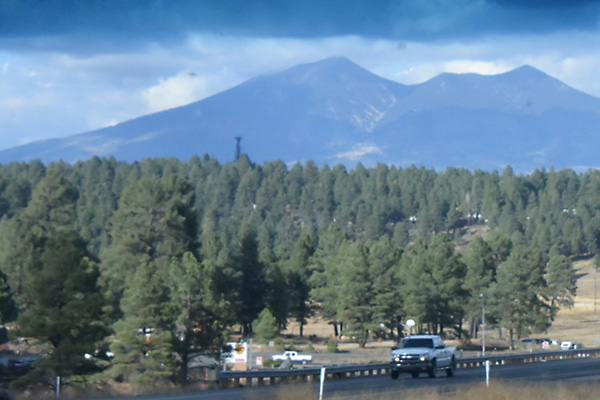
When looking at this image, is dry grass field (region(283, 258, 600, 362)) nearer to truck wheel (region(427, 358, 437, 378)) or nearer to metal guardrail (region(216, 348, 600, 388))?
metal guardrail (region(216, 348, 600, 388))

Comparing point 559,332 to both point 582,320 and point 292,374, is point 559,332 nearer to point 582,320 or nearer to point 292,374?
point 582,320

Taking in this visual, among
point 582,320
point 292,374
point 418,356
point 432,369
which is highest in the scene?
point 418,356

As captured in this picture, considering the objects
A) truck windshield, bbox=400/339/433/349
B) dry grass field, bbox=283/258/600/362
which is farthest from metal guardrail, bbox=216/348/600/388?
dry grass field, bbox=283/258/600/362

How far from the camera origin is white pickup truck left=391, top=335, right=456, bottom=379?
135 ft

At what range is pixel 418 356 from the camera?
1618 inches

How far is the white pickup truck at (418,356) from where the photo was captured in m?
41.1

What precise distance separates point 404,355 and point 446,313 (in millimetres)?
58637

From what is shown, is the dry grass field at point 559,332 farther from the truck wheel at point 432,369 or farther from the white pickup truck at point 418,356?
the truck wheel at point 432,369

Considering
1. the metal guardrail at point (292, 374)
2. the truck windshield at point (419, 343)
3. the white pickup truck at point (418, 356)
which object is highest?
the truck windshield at point (419, 343)

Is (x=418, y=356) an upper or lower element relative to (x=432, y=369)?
upper

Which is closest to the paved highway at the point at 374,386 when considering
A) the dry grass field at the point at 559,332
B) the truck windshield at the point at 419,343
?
the truck windshield at the point at 419,343

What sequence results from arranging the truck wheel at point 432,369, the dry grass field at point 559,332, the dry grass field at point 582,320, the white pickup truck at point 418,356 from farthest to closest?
the dry grass field at point 582,320
the dry grass field at point 559,332
the truck wheel at point 432,369
the white pickup truck at point 418,356

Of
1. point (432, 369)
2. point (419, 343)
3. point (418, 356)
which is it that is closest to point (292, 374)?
point (418, 356)

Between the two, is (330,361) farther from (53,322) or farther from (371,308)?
(53,322)
